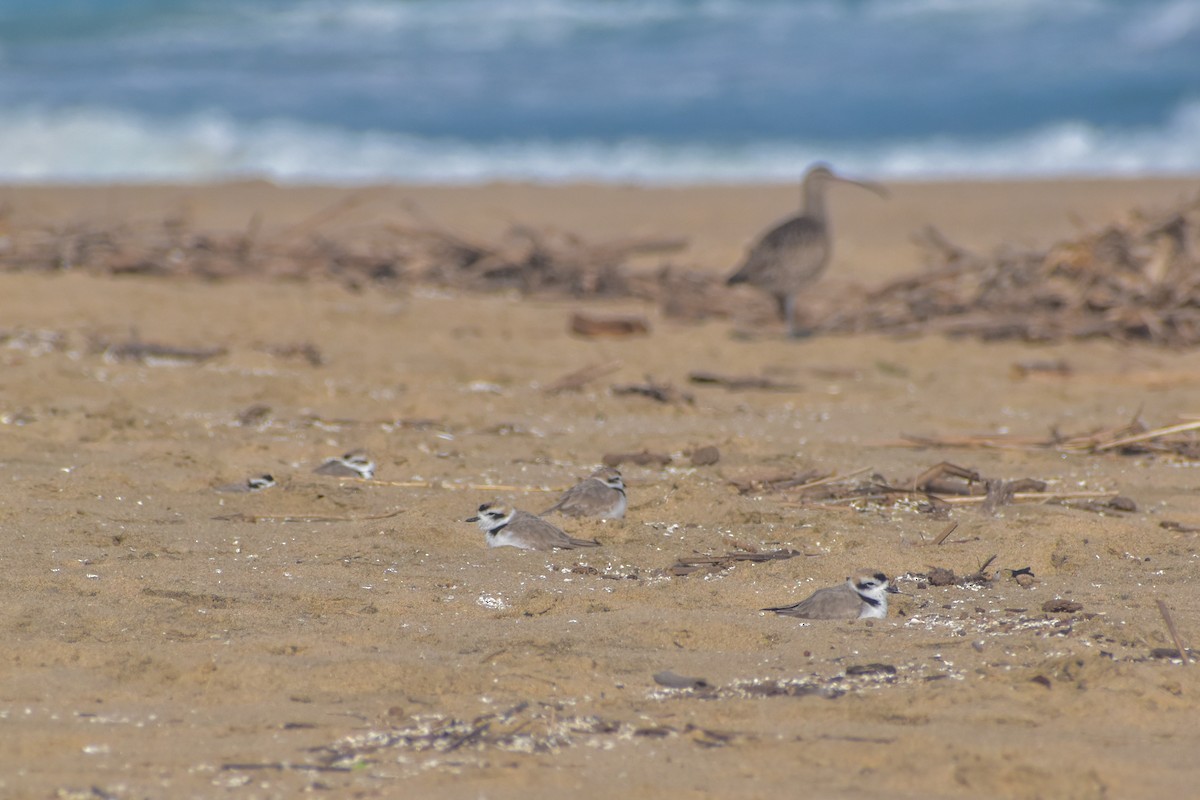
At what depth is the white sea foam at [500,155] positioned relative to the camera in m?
16.9

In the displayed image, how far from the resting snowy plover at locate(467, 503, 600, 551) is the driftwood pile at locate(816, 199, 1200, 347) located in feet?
15.2

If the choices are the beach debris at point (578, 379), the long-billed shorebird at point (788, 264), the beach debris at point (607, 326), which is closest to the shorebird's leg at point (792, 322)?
the long-billed shorebird at point (788, 264)

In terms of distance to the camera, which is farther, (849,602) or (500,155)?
(500,155)

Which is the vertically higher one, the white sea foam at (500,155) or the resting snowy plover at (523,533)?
the white sea foam at (500,155)

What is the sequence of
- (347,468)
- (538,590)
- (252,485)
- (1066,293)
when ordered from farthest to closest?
(1066,293) < (347,468) < (252,485) < (538,590)

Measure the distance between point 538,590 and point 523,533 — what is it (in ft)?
1.13

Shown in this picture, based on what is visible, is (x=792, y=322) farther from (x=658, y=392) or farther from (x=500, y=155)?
(x=500, y=155)

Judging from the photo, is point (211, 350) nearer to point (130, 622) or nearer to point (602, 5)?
point (130, 622)

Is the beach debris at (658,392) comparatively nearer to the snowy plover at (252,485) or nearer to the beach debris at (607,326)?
the beach debris at (607,326)

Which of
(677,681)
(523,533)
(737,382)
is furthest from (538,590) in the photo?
(737,382)

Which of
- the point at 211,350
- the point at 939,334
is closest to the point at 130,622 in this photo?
the point at 211,350

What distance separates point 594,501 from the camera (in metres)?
4.13

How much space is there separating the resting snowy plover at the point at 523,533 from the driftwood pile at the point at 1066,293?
182 inches

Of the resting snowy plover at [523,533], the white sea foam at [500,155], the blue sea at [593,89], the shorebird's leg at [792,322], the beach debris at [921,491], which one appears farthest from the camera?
the blue sea at [593,89]
